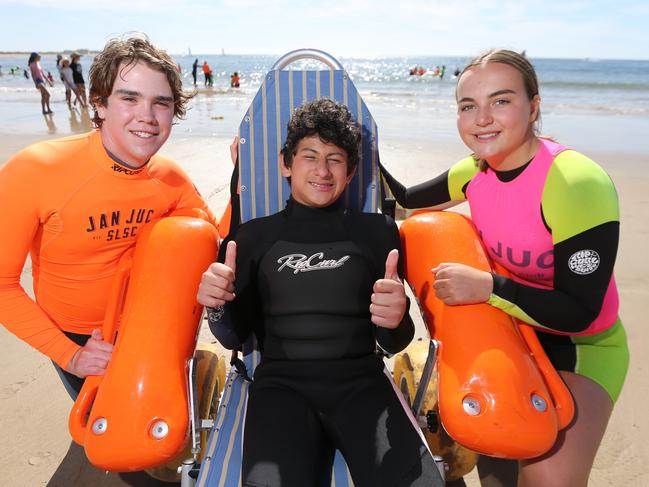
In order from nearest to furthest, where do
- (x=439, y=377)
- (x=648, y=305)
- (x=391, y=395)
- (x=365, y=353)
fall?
(x=439, y=377) → (x=391, y=395) → (x=365, y=353) → (x=648, y=305)

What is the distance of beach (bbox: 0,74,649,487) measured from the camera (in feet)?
7.54

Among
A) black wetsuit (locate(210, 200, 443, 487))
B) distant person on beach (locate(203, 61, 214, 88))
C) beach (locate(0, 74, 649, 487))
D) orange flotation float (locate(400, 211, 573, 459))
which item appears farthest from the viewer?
distant person on beach (locate(203, 61, 214, 88))

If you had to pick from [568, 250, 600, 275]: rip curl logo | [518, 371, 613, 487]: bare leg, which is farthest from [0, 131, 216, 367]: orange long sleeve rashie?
[518, 371, 613, 487]: bare leg

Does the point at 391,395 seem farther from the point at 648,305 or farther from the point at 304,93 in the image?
the point at 648,305

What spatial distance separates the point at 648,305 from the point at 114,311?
367 centimetres

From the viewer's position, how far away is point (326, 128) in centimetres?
201

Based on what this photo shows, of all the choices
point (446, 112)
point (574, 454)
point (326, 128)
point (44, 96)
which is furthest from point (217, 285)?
point (44, 96)

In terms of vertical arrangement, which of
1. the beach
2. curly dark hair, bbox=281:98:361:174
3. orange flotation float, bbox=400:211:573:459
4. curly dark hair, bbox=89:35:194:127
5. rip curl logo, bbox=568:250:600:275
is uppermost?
curly dark hair, bbox=89:35:194:127

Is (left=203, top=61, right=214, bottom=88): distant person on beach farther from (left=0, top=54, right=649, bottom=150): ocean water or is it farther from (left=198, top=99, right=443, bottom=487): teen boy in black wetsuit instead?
(left=198, top=99, right=443, bottom=487): teen boy in black wetsuit

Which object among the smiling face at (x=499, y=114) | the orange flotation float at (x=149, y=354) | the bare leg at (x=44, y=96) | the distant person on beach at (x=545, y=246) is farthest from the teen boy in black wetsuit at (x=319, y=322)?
the bare leg at (x=44, y=96)

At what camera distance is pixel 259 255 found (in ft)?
6.62

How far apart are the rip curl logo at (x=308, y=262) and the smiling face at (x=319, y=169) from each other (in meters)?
0.24

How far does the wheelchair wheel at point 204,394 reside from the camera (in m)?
1.99

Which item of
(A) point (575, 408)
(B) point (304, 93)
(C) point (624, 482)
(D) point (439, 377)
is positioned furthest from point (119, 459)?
(C) point (624, 482)
